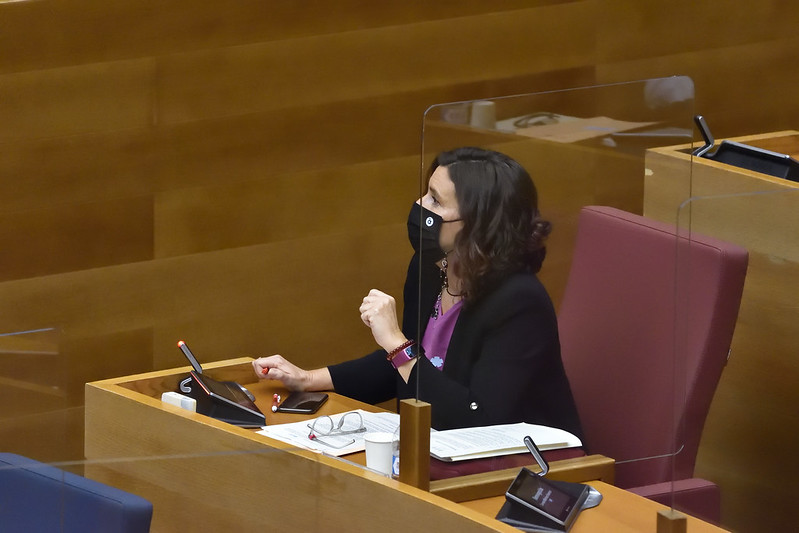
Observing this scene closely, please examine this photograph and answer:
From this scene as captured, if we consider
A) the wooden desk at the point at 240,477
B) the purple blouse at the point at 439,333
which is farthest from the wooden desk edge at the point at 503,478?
the purple blouse at the point at 439,333

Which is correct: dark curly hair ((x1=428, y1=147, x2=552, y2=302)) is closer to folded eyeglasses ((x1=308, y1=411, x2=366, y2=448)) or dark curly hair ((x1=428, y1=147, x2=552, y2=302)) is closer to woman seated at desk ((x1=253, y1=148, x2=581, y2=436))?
woman seated at desk ((x1=253, y1=148, x2=581, y2=436))

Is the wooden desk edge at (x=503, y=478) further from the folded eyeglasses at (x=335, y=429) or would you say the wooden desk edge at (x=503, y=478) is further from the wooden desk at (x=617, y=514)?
the folded eyeglasses at (x=335, y=429)

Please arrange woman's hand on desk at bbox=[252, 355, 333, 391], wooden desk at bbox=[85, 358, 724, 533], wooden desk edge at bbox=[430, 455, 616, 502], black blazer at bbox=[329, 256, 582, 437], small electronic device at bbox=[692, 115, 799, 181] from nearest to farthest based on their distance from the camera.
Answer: wooden desk at bbox=[85, 358, 724, 533] < wooden desk edge at bbox=[430, 455, 616, 502] < black blazer at bbox=[329, 256, 582, 437] < woman's hand on desk at bbox=[252, 355, 333, 391] < small electronic device at bbox=[692, 115, 799, 181]

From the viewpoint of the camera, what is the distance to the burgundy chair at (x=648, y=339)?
7.77 feet

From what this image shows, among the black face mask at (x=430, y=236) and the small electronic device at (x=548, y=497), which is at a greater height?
the black face mask at (x=430, y=236)

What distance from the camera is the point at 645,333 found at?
2.39m

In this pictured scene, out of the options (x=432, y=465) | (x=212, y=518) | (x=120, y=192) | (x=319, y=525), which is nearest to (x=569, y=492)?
(x=432, y=465)

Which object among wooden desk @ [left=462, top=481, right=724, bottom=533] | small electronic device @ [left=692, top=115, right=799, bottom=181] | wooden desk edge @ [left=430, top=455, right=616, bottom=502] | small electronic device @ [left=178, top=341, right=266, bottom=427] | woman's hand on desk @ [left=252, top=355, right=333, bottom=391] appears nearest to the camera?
wooden desk @ [left=462, top=481, right=724, bottom=533]

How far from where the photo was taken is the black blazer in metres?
2.31

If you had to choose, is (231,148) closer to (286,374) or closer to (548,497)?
(286,374)

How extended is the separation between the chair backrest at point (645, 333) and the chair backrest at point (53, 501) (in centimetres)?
93

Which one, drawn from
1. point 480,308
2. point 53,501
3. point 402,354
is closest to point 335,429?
point 402,354

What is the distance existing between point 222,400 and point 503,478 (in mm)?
675

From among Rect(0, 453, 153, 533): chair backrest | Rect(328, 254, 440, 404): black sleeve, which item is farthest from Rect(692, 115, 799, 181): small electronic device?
Rect(0, 453, 153, 533): chair backrest
